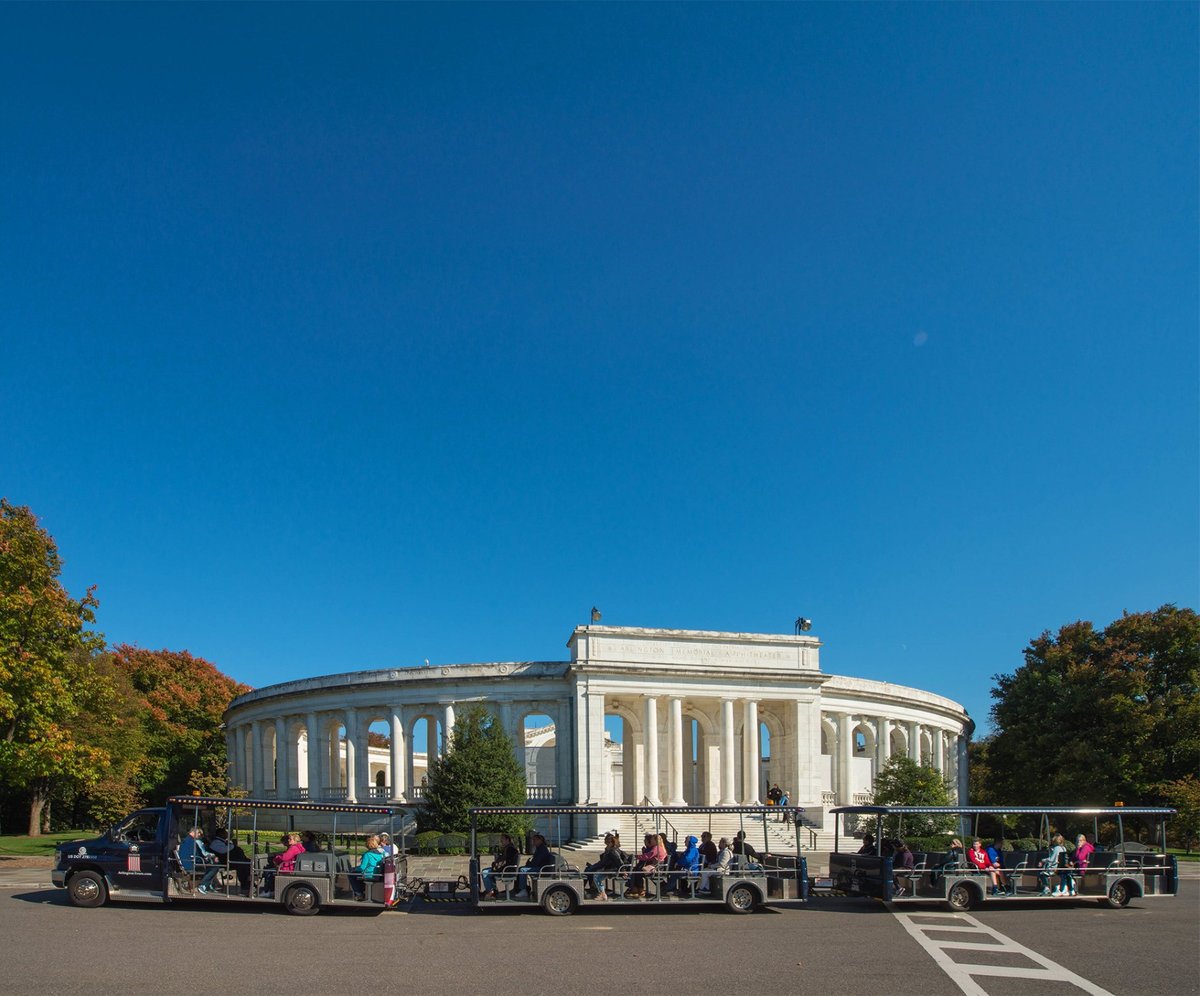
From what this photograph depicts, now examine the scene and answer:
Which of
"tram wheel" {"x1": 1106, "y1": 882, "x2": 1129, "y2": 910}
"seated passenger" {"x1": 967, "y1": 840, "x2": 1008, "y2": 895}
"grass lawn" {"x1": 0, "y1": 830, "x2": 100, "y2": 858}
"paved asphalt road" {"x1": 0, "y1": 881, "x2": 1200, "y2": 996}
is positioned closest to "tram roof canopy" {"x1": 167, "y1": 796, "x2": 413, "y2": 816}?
"paved asphalt road" {"x1": 0, "y1": 881, "x2": 1200, "y2": 996}

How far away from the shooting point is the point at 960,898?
1050 inches

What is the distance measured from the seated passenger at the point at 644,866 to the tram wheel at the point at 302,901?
7.58 meters

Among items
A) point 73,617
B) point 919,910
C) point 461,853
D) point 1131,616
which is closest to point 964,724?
point 1131,616

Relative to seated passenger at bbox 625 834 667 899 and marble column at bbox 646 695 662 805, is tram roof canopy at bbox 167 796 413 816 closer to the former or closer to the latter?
seated passenger at bbox 625 834 667 899

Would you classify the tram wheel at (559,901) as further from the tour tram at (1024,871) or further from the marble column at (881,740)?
the marble column at (881,740)

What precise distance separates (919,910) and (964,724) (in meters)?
51.8

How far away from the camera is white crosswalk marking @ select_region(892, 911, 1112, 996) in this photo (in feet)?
56.3

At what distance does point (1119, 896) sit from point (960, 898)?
5.06m

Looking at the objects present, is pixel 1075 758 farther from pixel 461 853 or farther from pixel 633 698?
pixel 461 853

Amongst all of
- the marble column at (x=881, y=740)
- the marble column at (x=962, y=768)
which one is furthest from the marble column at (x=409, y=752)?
the marble column at (x=962, y=768)

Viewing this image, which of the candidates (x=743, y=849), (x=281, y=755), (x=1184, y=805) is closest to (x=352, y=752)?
(x=281, y=755)

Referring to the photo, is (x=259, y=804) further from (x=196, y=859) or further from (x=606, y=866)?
(x=606, y=866)

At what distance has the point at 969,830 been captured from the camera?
34.0 meters

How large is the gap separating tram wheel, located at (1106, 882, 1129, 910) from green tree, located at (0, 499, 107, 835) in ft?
114
